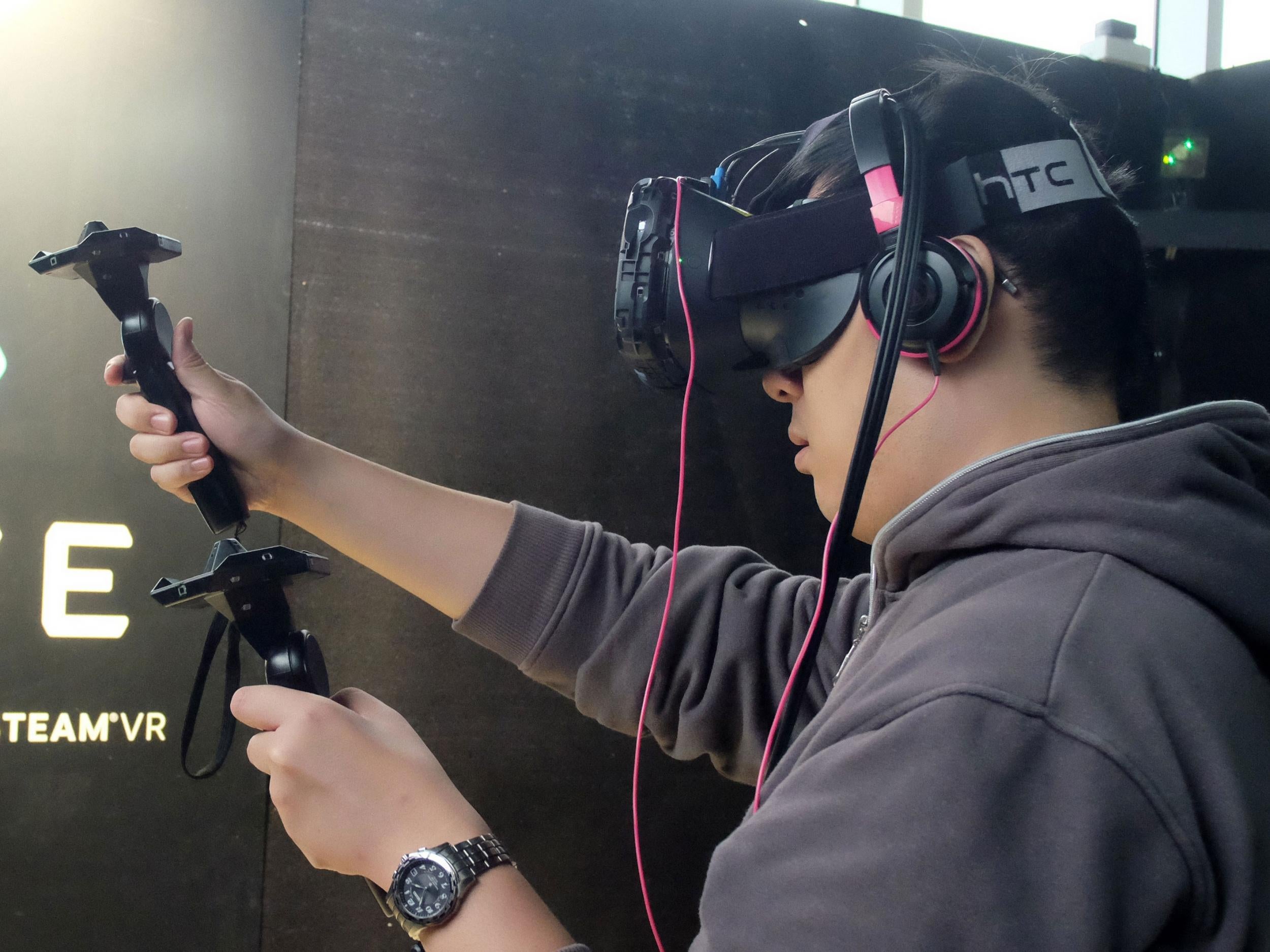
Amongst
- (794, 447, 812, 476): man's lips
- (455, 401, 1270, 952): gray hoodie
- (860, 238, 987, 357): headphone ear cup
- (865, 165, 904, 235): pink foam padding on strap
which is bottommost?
(455, 401, 1270, 952): gray hoodie

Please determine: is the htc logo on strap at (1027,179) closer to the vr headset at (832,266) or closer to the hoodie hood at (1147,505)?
the vr headset at (832,266)

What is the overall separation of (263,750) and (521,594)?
12.5 inches

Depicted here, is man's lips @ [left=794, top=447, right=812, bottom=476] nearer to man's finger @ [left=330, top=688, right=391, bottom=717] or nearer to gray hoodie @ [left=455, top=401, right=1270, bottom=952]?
gray hoodie @ [left=455, top=401, right=1270, bottom=952]

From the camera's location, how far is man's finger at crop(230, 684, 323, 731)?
58cm

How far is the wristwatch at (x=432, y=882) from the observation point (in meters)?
0.53

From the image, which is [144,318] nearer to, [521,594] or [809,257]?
[521,594]

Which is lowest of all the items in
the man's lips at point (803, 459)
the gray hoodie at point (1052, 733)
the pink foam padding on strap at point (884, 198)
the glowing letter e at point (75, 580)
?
the glowing letter e at point (75, 580)

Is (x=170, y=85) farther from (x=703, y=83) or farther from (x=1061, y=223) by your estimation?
(x=1061, y=223)

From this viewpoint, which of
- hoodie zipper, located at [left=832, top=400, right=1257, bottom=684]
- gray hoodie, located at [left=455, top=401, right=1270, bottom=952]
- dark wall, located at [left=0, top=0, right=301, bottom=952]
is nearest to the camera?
gray hoodie, located at [left=455, top=401, right=1270, bottom=952]

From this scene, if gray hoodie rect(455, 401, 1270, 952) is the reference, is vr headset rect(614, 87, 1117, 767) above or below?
above

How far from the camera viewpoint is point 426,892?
54cm

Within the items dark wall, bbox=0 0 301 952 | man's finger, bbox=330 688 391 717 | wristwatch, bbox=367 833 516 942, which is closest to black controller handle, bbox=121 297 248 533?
man's finger, bbox=330 688 391 717

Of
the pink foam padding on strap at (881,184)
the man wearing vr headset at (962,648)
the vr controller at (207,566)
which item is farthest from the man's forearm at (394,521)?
the pink foam padding on strap at (881,184)

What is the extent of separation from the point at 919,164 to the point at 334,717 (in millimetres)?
515
